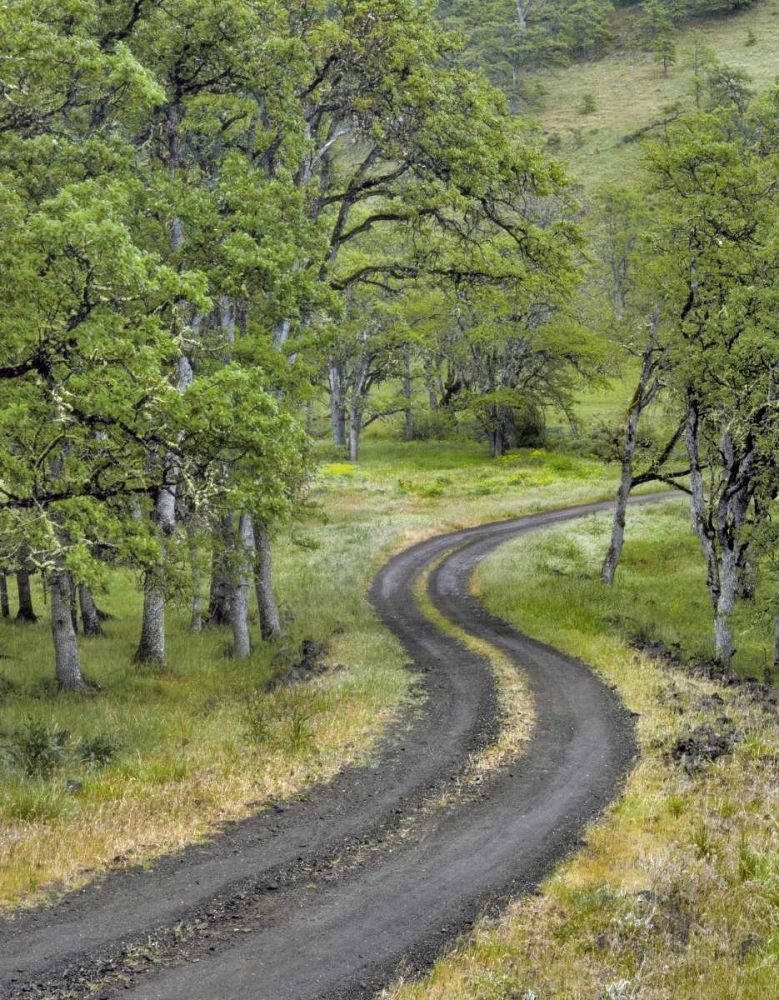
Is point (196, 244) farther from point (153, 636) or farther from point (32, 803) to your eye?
point (32, 803)

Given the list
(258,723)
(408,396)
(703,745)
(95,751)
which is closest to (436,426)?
(408,396)

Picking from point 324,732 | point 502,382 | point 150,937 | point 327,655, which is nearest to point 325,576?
point 327,655

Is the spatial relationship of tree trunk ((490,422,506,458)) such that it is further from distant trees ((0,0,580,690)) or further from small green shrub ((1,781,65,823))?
small green shrub ((1,781,65,823))

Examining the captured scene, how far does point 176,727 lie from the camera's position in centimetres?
1437

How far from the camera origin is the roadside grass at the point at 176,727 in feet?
32.9

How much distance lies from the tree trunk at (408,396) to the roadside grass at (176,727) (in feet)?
92.3

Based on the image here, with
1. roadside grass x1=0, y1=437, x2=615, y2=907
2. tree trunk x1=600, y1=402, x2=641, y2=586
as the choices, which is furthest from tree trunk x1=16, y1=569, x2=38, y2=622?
tree trunk x1=600, y1=402, x2=641, y2=586

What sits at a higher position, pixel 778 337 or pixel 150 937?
pixel 778 337

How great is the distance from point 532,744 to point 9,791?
819cm

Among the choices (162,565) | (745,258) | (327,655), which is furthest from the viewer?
(745,258)

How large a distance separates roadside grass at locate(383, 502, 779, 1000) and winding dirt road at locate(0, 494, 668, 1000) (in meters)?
0.42

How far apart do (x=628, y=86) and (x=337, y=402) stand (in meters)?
98.1

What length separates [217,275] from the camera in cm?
1670

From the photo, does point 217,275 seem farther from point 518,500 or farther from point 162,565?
point 518,500
